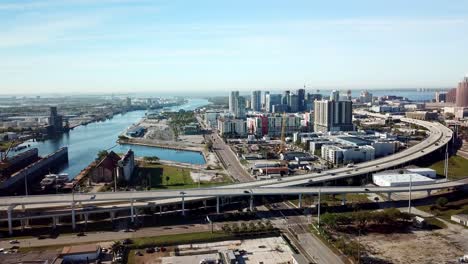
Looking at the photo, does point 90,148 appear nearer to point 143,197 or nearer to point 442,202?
point 143,197

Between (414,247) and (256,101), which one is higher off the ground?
(256,101)

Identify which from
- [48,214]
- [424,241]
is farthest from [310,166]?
[48,214]

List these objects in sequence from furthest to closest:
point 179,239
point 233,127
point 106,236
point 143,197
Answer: point 233,127, point 143,197, point 106,236, point 179,239

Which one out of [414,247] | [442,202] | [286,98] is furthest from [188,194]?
[286,98]

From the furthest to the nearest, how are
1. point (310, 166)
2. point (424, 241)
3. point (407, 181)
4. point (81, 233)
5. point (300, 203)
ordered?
point (310, 166) → point (407, 181) → point (300, 203) → point (81, 233) → point (424, 241)

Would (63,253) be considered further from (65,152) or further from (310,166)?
(65,152)

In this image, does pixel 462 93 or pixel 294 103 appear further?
pixel 294 103

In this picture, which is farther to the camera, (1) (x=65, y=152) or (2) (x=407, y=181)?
(1) (x=65, y=152)

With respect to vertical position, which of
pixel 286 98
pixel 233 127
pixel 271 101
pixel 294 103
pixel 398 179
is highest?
pixel 286 98
